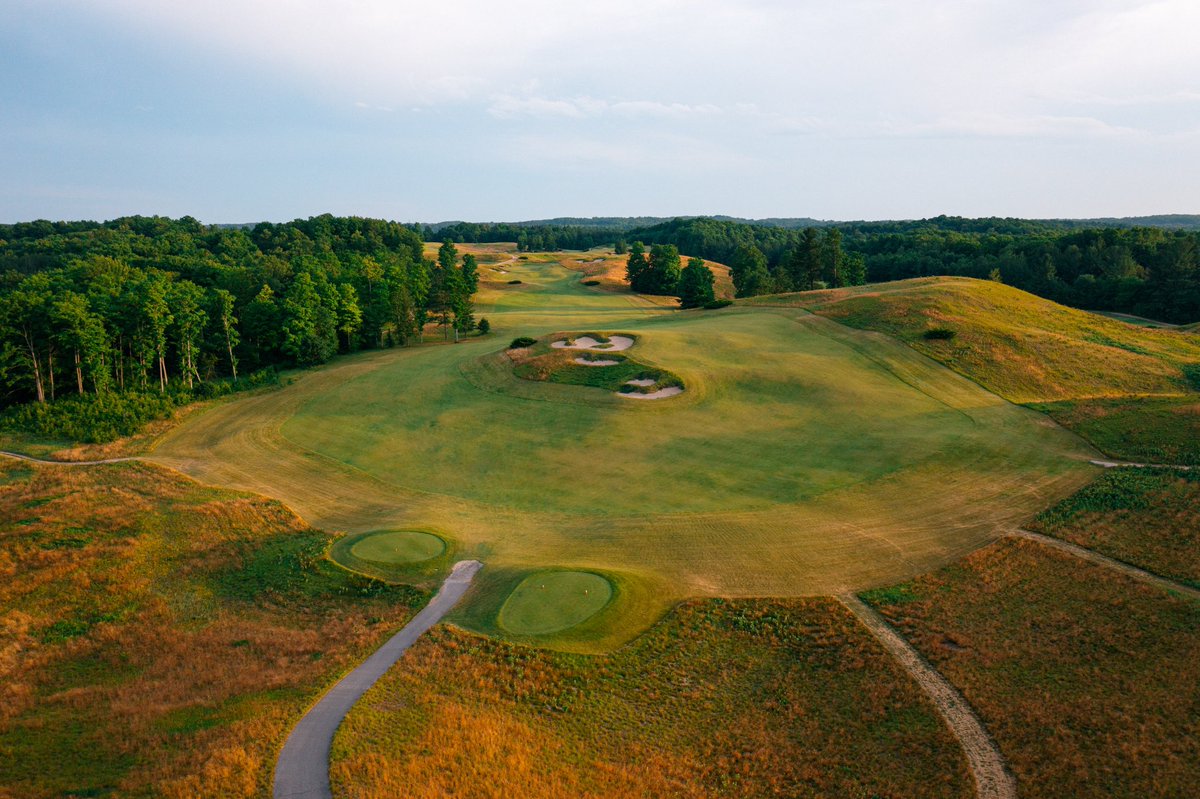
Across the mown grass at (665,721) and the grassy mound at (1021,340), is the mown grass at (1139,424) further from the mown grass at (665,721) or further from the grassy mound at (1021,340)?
the mown grass at (665,721)

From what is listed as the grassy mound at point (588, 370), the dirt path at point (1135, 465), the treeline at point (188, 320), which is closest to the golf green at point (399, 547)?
the grassy mound at point (588, 370)

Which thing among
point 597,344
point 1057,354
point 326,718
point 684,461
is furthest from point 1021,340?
point 326,718

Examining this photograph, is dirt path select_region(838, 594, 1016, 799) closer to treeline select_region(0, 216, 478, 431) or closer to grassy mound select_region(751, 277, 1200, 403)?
grassy mound select_region(751, 277, 1200, 403)

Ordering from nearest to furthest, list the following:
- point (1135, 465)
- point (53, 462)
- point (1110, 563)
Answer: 1. point (1110, 563)
2. point (1135, 465)
3. point (53, 462)

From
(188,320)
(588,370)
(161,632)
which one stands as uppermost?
(188,320)

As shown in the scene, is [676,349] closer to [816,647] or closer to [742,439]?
[742,439]

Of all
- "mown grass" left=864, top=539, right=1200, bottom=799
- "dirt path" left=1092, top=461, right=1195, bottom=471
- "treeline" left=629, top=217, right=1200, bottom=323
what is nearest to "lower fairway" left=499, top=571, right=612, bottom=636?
"mown grass" left=864, top=539, right=1200, bottom=799

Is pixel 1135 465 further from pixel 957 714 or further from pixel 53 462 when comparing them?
pixel 53 462

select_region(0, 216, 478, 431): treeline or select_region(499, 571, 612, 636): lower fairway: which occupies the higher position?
select_region(0, 216, 478, 431): treeline
